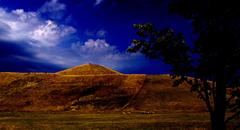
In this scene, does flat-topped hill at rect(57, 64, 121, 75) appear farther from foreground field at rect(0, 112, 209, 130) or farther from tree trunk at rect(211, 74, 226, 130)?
tree trunk at rect(211, 74, 226, 130)

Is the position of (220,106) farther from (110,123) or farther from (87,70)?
(87,70)

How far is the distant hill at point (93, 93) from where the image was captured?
110 metres

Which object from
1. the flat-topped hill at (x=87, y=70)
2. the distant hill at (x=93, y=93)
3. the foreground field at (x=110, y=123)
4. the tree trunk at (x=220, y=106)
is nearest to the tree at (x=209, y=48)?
the tree trunk at (x=220, y=106)

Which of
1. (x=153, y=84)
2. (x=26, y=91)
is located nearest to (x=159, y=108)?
(x=153, y=84)

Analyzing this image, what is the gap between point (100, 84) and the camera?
125938mm

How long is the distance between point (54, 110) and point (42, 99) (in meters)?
9.28

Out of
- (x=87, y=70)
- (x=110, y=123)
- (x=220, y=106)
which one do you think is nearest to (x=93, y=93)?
(x=87, y=70)

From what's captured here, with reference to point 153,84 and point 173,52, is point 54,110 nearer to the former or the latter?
point 153,84

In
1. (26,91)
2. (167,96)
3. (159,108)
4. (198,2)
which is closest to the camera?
(198,2)

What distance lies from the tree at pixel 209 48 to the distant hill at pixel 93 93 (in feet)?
263

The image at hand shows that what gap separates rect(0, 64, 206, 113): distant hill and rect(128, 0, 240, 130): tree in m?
80.0

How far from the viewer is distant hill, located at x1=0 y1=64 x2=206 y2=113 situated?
110 meters

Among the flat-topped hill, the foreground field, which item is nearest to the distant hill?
the flat-topped hill

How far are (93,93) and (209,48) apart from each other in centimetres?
9970
